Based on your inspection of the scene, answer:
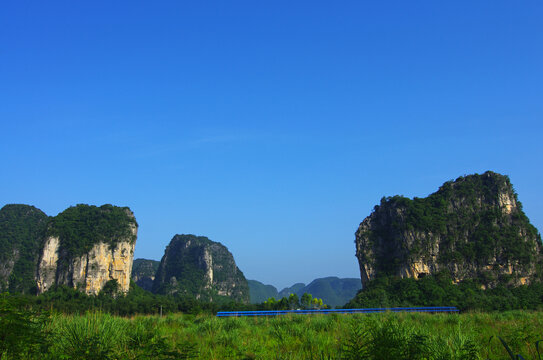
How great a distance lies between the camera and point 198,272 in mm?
127625

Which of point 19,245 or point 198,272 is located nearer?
point 19,245

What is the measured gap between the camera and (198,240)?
14125 cm

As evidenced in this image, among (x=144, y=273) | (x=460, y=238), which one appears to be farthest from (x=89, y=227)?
(x=144, y=273)

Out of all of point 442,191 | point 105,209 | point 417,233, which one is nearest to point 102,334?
point 417,233

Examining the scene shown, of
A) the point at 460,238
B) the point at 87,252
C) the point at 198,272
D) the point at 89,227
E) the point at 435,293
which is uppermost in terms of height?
the point at 89,227

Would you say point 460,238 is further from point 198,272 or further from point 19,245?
point 19,245

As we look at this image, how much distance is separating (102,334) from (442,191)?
81.7m

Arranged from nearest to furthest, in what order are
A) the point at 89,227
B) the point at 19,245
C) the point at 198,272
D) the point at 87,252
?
the point at 87,252, the point at 89,227, the point at 19,245, the point at 198,272

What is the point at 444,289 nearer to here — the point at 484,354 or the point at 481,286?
the point at 481,286

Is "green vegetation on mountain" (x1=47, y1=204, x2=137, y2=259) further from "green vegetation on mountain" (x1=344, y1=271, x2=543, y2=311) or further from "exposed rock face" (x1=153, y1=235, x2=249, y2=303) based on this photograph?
"green vegetation on mountain" (x1=344, y1=271, x2=543, y2=311)

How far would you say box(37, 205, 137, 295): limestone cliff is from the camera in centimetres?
7800

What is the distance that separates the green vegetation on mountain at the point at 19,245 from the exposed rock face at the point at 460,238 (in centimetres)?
7530

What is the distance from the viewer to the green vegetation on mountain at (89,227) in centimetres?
7956

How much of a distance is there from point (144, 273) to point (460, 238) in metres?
133
